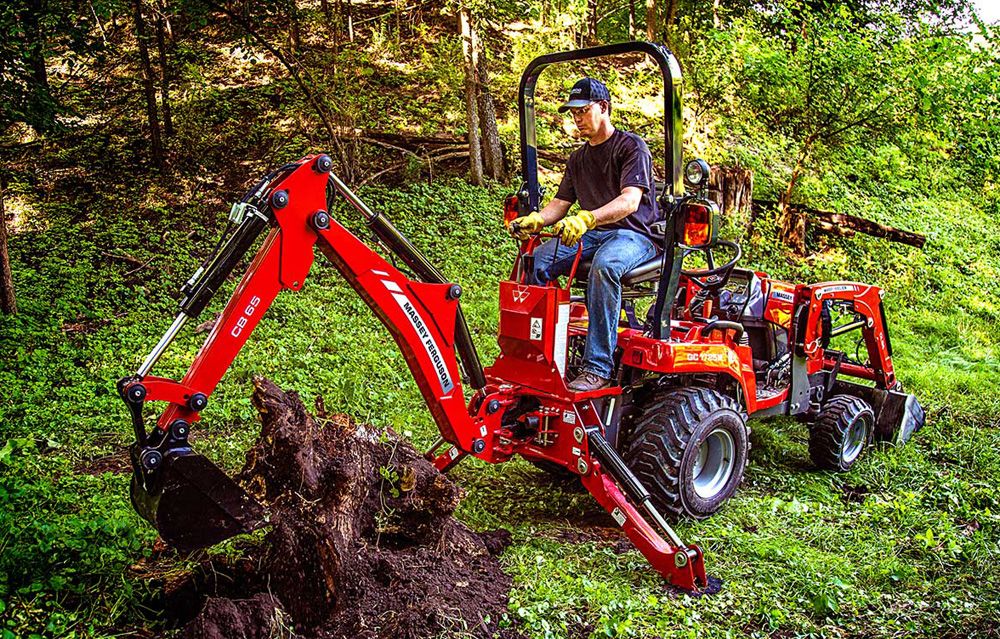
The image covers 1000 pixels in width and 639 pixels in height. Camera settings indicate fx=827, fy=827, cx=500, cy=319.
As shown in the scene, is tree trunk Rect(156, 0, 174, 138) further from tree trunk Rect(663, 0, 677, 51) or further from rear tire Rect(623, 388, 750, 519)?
rear tire Rect(623, 388, 750, 519)

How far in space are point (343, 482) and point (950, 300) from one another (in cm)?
1015

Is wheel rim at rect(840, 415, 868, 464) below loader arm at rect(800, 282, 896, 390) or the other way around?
below

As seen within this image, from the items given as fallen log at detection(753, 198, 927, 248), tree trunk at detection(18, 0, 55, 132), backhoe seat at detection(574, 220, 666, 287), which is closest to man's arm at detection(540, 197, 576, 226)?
backhoe seat at detection(574, 220, 666, 287)

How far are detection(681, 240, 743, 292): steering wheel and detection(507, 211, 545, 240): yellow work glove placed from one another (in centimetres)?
90

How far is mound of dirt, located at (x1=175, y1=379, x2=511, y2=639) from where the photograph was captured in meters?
3.51

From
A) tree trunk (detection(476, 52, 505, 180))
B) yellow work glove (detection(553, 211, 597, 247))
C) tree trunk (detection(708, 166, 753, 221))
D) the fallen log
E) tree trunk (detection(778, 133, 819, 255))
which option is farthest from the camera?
the fallen log

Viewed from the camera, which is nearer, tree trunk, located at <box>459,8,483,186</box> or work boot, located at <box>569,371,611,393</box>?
work boot, located at <box>569,371,611,393</box>

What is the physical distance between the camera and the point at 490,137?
11.5m

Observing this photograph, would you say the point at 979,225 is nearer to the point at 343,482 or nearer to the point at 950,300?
the point at 950,300

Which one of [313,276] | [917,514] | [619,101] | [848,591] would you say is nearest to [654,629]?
[848,591]

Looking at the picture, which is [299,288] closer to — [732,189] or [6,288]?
[6,288]

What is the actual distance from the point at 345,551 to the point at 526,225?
89.9 inches

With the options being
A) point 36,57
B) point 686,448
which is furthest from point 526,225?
point 36,57

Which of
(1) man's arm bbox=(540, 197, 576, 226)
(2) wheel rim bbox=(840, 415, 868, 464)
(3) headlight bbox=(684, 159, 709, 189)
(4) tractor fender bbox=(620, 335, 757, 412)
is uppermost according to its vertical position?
(3) headlight bbox=(684, 159, 709, 189)
